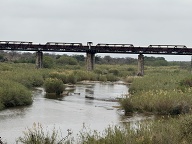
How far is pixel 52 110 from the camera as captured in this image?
19875 millimetres

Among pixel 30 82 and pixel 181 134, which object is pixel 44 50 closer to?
pixel 30 82

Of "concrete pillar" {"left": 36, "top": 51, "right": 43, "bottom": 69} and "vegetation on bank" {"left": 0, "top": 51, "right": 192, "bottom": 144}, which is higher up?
"concrete pillar" {"left": 36, "top": 51, "right": 43, "bottom": 69}

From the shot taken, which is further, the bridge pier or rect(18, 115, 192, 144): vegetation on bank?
the bridge pier

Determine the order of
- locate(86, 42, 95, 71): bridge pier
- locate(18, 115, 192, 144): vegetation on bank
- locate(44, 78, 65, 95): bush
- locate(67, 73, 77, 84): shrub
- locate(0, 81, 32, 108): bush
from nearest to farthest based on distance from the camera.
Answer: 1. locate(18, 115, 192, 144): vegetation on bank
2. locate(0, 81, 32, 108): bush
3. locate(44, 78, 65, 95): bush
4. locate(67, 73, 77, 84): shrub
5. locate(86, 42, 95, 71): bridge pier

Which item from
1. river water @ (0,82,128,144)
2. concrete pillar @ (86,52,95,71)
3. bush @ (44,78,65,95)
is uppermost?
concrete pillar @ (86,52,95,71)

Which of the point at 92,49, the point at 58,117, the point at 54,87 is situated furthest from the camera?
the point at 92,49

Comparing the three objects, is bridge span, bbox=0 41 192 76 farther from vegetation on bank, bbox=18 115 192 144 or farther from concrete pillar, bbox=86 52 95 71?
vegetation on bank, bbox=18 115 192 144

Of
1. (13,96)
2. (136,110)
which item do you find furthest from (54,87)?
(136,110)

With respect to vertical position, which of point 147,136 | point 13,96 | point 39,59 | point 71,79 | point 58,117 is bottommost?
point 58,117

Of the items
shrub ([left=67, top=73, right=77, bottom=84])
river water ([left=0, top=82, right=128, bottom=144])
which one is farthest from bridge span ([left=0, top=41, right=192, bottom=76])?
river water ([left=0, top=82, right=128, bottom=144])

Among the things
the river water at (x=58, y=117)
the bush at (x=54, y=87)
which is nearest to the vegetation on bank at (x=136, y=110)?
the bush at (x=54, y=87)

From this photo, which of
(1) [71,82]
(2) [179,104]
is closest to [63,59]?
(1) [71,82]

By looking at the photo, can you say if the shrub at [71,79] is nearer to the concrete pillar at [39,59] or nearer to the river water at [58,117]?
the river water at [58,117]

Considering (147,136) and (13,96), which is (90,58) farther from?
(147,136)
